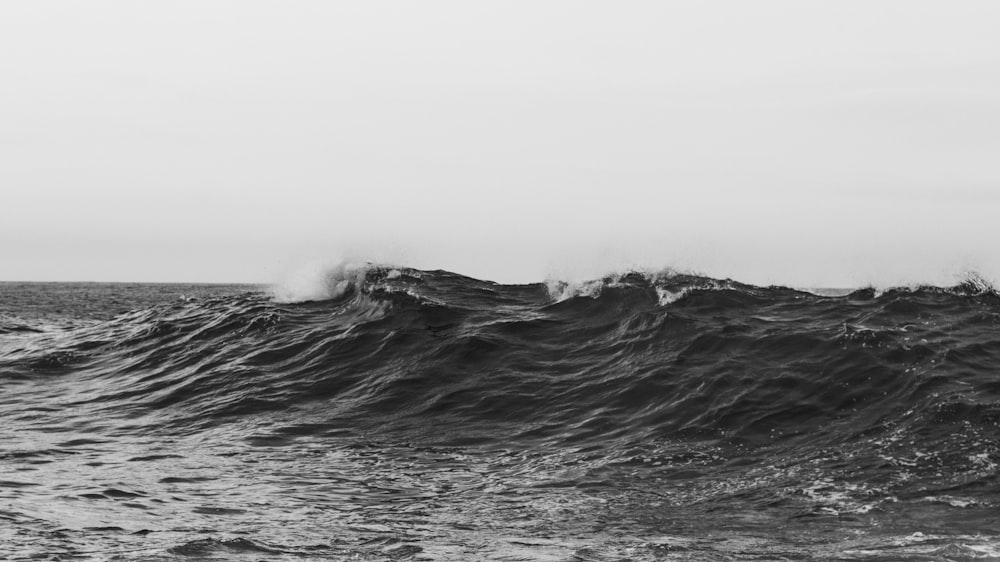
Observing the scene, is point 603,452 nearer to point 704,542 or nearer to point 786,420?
point 786,420

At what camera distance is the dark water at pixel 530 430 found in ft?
28.6

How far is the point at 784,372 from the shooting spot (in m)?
14.6

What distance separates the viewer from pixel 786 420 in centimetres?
1295

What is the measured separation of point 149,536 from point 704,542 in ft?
17.7

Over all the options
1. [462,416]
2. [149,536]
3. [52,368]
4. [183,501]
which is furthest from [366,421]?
[52,368]

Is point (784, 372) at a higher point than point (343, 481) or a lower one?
higher

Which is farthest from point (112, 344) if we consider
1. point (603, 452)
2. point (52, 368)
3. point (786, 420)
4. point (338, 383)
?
point (786, 420)

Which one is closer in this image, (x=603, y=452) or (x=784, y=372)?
(x=603, y=452)

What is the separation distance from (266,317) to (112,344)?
435 centimetres

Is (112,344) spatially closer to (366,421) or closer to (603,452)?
(366,421)

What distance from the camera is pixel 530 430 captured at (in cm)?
1381

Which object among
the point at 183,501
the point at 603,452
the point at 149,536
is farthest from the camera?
the point at 603,452

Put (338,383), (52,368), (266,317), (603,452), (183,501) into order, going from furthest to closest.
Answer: (266,317) < (52,368) < (338,383) < (603,452) < (183,501)

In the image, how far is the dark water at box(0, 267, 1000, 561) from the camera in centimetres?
872
